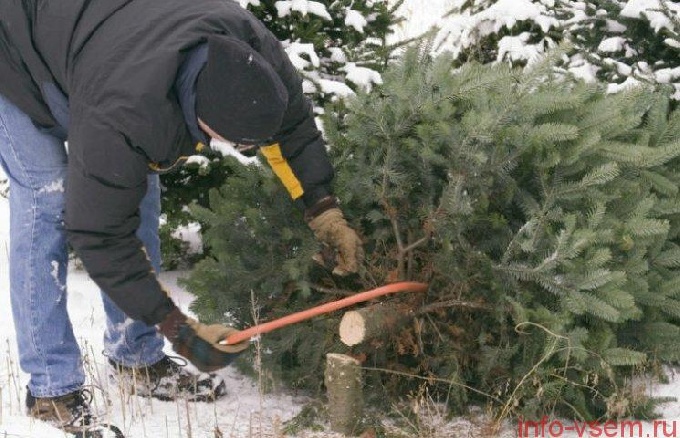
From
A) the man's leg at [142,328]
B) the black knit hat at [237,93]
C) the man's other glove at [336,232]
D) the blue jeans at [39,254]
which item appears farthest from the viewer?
the man's leg at [142,328]

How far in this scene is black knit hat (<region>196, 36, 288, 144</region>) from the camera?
2111 mm

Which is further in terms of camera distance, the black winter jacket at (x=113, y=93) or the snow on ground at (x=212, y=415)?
the snow on ground at (x=212, y=415)

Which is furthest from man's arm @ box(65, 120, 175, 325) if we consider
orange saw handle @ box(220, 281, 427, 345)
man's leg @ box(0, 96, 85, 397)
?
man's leg @ box(0, 96, 85, 397)

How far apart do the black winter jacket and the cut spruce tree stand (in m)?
0.61

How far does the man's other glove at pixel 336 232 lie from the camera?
2.90 metres

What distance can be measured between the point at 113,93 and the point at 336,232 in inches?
43.8

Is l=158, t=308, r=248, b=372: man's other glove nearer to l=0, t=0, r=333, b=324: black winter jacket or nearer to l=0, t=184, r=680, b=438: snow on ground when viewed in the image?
l=0, t=0, r=333, b=324: black winter jacket

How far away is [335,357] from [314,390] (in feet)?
1.99

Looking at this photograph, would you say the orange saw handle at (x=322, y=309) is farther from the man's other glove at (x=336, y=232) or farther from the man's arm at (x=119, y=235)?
the man's other glove at (x=336, y=232)

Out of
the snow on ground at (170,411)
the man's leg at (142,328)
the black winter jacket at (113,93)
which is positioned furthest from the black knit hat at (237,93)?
the snow on ground at (170,411)

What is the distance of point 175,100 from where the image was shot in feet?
7.39

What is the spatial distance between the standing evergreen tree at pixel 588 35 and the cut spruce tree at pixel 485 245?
2.91 ft

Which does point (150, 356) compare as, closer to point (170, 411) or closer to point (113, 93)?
point (170, 411)

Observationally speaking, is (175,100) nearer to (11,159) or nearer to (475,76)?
(11,159)
